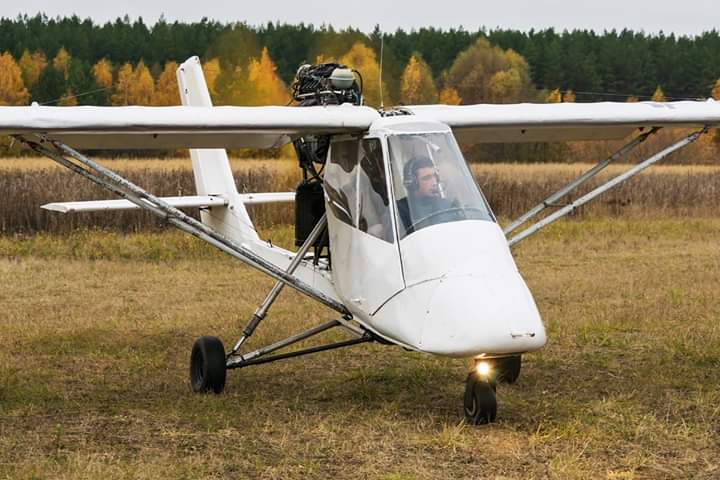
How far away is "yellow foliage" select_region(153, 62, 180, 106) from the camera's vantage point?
35.5 metres

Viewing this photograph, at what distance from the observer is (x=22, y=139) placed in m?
7.68

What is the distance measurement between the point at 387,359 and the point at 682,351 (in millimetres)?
2519

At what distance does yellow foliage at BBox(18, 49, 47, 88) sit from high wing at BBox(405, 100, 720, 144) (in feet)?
123

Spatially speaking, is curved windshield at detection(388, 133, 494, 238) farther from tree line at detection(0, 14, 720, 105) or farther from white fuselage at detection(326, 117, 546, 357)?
tree line at detection(0, 14, 720, 105)

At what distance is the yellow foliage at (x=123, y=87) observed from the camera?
1549 inches

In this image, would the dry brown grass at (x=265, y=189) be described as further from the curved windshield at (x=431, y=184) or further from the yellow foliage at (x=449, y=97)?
the curved windshield at (x=431, y=184)

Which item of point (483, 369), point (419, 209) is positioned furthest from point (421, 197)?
point (483, 369)

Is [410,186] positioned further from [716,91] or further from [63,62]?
[716,91]

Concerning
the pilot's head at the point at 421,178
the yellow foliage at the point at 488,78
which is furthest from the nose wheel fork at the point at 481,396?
the yellow foliage at the point at 488,78

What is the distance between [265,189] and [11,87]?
917 inches

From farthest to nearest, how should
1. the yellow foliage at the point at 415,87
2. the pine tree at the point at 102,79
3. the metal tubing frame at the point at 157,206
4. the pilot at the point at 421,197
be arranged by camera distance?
1. the pine tree at the point at 102,79
2. the yellow foliage at the point at 415,87
3. the metal tubing frame at the point at 157,206
4. the pilot at the point at 421,197

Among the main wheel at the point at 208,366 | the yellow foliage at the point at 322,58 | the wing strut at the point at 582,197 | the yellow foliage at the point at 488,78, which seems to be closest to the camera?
the main wheel at the point at 208,366

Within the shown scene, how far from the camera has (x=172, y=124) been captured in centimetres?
768

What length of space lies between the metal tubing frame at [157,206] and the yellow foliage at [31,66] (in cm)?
3745
